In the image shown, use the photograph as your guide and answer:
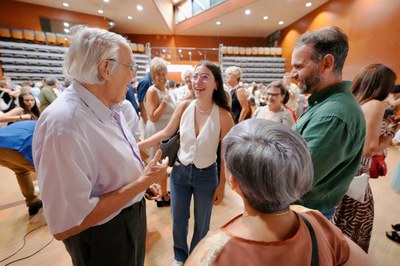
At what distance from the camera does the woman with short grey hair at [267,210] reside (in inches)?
20.9

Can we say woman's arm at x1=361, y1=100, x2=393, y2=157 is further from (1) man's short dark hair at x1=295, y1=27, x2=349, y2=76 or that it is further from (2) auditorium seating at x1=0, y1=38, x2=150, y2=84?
(2) auditorium seating at x1=0, y1=38, x2=150, y2=84

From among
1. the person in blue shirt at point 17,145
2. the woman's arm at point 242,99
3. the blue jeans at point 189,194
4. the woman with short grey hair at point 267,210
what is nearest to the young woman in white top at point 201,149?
the blue jeans at point 189,194

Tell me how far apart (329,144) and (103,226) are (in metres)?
1.11

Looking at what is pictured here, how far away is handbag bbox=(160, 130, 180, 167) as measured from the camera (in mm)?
1634

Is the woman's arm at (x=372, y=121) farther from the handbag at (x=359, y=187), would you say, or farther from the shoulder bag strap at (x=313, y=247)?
the shoulder bag strap at (x=313, y=247)

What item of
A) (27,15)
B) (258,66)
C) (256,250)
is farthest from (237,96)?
(258,66)

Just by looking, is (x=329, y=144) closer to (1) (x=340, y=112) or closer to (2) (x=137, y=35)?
(1) (x=340, y=112)

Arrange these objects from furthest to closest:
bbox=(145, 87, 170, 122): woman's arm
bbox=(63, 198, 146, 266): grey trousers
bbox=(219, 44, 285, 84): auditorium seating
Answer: bbox=(219, 44, 285, 84): auditorium seating, bbox=(145, 87, 170, 122): woman's arm, bbox=(63, 198, 146, 266): grey trousers

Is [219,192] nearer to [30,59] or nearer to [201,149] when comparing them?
[201,149]

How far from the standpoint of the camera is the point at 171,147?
5.41ft

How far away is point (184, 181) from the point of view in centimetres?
160

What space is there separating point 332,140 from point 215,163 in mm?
902

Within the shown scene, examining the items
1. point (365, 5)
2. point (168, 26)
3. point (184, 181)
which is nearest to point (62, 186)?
point (184, 181)

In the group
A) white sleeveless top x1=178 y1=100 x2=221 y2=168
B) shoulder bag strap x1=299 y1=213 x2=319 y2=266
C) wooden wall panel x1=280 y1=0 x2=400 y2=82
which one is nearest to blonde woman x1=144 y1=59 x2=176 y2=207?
white sleeveless top x1=178 y1=100 x2=221 y2=168
